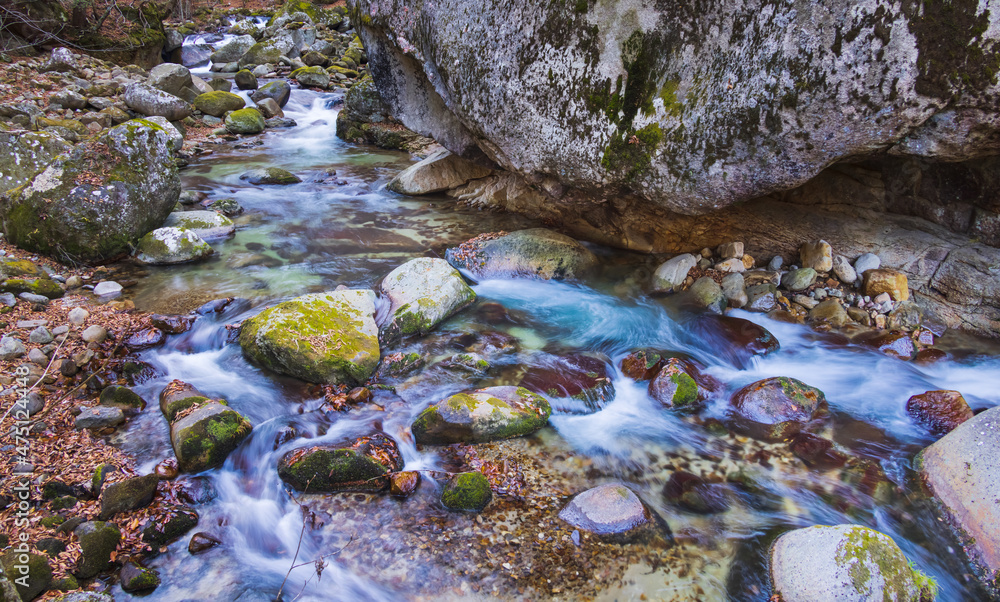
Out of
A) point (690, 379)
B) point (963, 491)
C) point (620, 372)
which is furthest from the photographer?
point (620, 372)

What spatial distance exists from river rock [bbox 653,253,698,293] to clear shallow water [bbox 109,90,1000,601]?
1.04ft

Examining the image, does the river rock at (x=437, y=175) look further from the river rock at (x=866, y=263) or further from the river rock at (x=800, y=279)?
the river rock at (x=866, y=263)

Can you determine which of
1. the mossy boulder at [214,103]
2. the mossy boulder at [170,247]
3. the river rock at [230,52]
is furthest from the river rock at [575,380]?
the river rock at [230,52]

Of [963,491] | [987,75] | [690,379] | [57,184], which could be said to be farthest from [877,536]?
[57,184]

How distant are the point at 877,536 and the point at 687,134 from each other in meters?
3.70

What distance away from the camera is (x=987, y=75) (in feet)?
12.3

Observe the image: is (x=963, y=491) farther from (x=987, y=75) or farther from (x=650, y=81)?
(x=650, y=81)

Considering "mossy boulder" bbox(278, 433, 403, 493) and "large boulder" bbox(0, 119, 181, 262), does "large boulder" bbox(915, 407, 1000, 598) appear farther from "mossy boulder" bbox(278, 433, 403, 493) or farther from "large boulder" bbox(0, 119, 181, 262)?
"large boulder" bbox(0, 119, 181, 262)

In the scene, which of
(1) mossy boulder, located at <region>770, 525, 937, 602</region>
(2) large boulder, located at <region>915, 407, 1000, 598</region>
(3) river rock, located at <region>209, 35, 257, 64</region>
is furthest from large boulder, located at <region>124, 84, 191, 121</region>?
(2) large boulder, located at <region>915, 407, 1000, 598</region>

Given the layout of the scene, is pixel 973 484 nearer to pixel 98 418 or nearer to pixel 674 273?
pixel 674 273

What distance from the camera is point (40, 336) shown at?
4.98 meters

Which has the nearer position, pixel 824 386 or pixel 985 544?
pixel 985 544

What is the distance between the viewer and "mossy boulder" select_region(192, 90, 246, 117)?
1489 cm

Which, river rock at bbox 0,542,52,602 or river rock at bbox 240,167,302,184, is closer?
river rock at bbox 0,542,52,602
